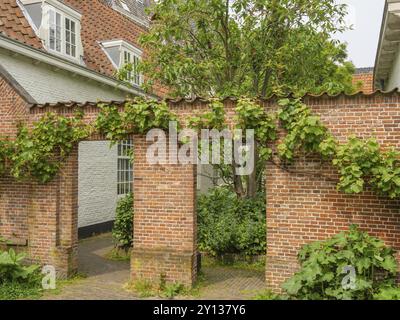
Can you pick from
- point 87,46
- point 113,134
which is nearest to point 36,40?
point 87,46

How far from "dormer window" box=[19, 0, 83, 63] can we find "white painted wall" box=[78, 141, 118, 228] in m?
2.88

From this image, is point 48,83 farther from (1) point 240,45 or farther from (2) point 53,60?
(1) point 240,45

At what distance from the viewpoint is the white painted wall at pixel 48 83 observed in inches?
418

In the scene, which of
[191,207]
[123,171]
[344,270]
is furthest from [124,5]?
[344,270]

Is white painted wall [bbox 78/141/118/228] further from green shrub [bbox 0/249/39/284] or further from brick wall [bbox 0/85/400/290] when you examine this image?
green shrub [bbox 0/249/39/284]

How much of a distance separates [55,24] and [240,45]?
5444 mm

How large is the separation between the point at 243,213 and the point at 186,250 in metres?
3.14

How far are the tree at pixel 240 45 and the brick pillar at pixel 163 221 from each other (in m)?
3.35

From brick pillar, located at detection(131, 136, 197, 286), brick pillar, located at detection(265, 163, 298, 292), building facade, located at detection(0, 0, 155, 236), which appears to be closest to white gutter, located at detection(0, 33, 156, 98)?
building facade, located at detection(0, 0, 155, 236)

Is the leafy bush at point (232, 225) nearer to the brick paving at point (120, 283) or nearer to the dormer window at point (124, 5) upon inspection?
the brick paving at point (120, 283)

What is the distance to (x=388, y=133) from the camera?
645cm

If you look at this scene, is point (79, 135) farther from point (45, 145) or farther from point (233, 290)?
point (233, 290)

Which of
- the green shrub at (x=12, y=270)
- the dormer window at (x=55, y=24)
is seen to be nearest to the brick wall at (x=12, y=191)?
the green shrub at (x=12, y=270)

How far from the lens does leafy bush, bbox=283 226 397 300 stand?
6.04m
